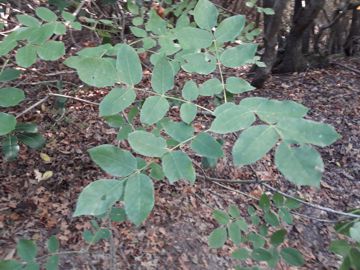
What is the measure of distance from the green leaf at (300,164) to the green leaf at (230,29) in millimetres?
559

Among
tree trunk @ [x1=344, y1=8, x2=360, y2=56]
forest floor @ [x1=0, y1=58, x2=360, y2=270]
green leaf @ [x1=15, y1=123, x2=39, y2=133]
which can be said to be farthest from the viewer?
tree trunk @ [x1=344, y1=8, x2=360, y2=56]

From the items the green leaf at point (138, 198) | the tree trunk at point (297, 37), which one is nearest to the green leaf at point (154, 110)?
the green leaf at point (138, 198)

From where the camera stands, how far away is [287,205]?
4.55 feet

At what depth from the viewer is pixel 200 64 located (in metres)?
1.19

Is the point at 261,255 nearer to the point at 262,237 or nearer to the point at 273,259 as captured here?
the point at 273,259

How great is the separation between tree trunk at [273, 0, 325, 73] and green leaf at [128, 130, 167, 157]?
3.63 m

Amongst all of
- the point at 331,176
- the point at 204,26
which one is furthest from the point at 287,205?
the point at 331,176

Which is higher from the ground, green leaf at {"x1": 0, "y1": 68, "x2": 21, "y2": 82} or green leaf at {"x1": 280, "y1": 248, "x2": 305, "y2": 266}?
green leaf at {"x1": 0, "y1": 68, "x2": 21, "y2": 82}

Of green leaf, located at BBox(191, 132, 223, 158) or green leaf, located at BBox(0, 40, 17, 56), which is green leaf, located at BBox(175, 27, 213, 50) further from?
green leaf, located at BBox(0, 40, 17, 56)

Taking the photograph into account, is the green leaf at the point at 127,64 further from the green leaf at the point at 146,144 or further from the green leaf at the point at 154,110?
the green leaf at the point at 146,144

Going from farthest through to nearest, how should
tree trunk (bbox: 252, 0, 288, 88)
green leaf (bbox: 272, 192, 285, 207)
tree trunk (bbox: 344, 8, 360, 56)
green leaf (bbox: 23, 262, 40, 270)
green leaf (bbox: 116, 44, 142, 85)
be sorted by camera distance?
tree trunk (bbox: 344, 8, 360, 56)
tree trunk (bbox: 252, 0, 288, 88)
green leaf (bbox: 272, 192, 285, 207)
green leaf (bbox: 23, 262, 40, 270)
green leaf (bbox: 116, 44, 142, 85)

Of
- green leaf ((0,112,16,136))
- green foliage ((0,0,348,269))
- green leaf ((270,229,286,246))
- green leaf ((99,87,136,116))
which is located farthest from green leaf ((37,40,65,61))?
green leaf ((270,229,286,246))

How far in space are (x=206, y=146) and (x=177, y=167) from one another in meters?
0.10

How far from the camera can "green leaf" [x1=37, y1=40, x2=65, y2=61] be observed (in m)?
1.25
